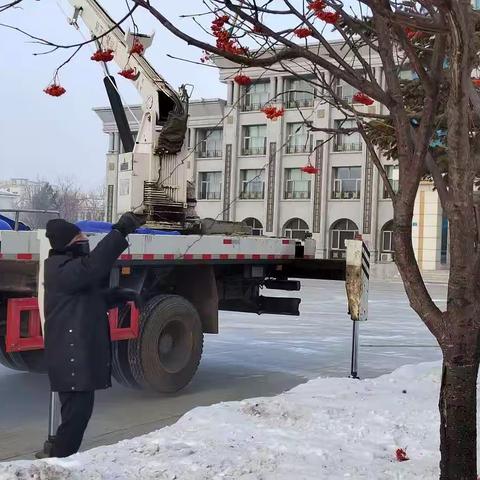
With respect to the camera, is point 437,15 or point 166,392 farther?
point 166,392

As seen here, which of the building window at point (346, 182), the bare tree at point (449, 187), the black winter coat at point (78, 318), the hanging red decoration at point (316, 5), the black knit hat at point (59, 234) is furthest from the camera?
the building window at point (346, 182)

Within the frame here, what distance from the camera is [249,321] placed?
14.4 metres

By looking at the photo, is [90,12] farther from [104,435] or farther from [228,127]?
[228,127]

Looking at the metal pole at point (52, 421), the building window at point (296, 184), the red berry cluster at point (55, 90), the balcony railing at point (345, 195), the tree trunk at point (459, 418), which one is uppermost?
the building window at point (296, 184)

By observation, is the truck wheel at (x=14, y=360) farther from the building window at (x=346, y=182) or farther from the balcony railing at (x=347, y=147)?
the building window at (x=346, y=182)

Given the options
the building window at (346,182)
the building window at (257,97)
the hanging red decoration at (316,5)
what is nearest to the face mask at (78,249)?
the hanging red decoration at (316,5)

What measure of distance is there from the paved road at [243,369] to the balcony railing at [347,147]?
31.0 meters

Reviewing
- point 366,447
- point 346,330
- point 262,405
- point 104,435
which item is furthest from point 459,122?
point 346,330

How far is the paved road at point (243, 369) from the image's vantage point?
6340 mm

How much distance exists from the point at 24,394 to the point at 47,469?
403 centimetres

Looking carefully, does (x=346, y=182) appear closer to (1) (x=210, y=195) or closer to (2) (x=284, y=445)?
(1) (x=210, y=195)

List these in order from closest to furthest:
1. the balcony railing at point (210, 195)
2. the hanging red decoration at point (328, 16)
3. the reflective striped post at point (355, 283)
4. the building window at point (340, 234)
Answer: the hanging red decoration at point (328, 16) → the reflective striped post at point (355, 283) → the building window at point (340, 234) → the balcony railing at point (210, 195)

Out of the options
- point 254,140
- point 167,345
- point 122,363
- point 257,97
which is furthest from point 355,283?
point 257,97

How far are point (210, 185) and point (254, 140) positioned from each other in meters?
5.13
